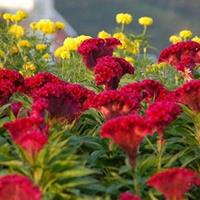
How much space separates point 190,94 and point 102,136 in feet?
1.97

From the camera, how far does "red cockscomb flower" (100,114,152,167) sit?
276cm

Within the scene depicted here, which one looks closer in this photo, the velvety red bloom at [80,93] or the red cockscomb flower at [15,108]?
the velvety red bloom at [80,93]

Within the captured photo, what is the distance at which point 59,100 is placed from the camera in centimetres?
333

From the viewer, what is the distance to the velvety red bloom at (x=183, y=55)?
411 centimetres

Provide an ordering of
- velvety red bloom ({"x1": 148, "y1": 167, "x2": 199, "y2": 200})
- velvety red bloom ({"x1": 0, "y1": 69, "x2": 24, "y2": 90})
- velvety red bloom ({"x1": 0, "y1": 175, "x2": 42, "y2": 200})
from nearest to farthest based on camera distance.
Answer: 1. velvety red bloom ({"x1": 0, "y1": 175, "x2": 42, "y2": 200})
2. velvety red bloom ({"x1": 148, "y1": 167, "x2": 199, "y2": 200})
3. velvety red bloom ({"x1": 0, "y1": 69, "x2": 24, "y2": 90})

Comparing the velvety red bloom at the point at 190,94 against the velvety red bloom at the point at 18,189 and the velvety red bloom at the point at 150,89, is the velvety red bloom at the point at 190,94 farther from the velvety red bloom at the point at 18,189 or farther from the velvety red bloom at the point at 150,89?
the velvety red bloom at the point at 18,189

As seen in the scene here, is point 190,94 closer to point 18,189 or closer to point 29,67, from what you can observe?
point 18,189

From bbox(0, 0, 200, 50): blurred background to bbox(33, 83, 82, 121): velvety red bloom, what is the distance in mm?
16120

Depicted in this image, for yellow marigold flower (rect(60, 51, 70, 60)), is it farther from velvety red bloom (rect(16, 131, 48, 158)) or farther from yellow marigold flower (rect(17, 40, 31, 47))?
velvety red bloom (rect(16, 131, 48, 158))

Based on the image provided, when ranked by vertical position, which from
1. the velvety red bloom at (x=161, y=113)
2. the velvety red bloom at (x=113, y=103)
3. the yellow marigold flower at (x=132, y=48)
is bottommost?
the velvety red bloom at (x=161, y=113)

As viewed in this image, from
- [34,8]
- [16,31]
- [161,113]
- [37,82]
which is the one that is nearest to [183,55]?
[37,82]

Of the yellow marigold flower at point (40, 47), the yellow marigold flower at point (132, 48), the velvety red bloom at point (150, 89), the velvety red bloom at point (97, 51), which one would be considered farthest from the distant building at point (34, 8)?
the velvety red bloom at point (150, 89)

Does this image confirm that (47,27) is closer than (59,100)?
No

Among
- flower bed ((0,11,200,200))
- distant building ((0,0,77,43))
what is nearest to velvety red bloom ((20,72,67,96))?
flower bed ((0,11,200,200))
